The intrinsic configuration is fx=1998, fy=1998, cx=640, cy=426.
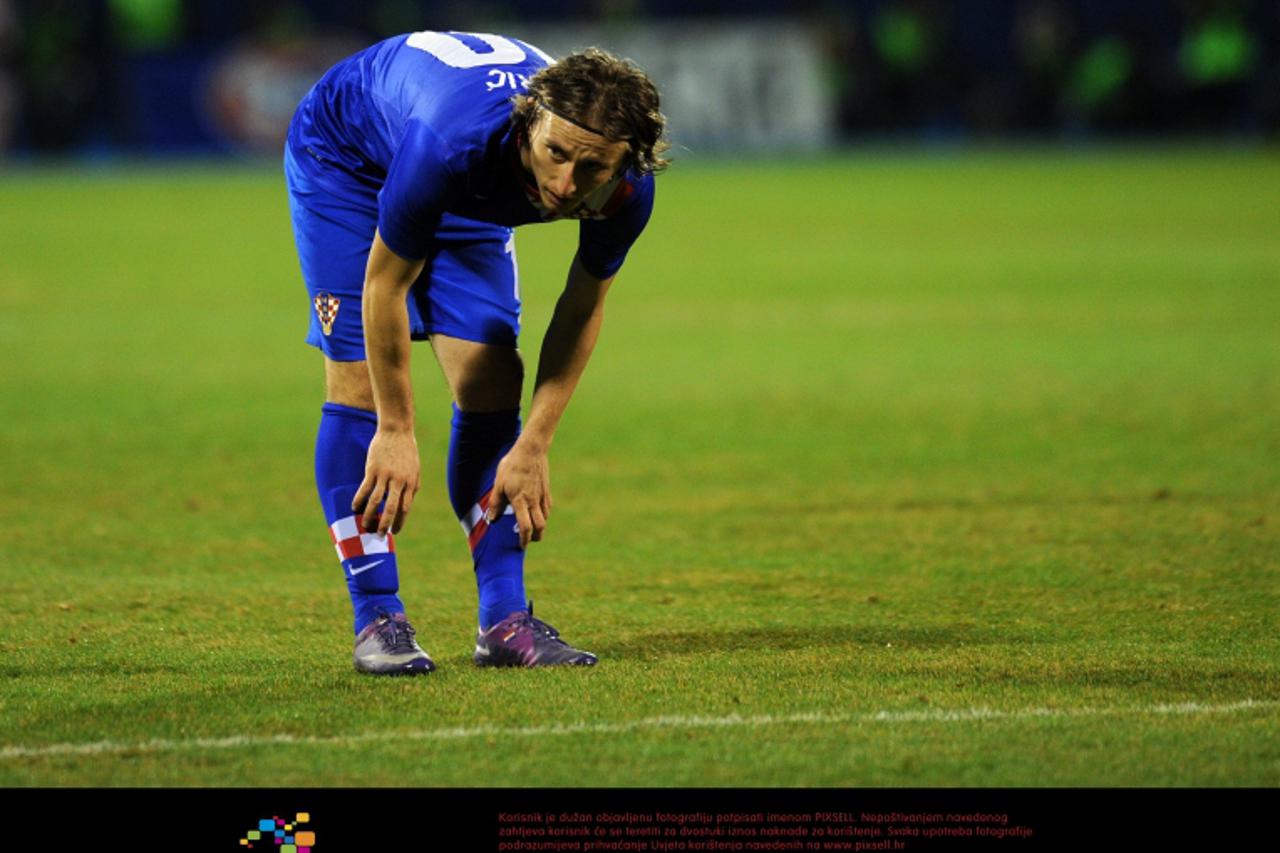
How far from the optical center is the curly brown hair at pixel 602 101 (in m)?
4.61

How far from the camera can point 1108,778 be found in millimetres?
4266

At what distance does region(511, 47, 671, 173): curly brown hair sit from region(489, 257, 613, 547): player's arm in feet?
1.81

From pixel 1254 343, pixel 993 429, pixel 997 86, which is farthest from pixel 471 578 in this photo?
pixel 997 86

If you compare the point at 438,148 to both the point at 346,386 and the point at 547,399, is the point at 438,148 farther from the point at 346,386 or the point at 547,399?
the point at 346,386

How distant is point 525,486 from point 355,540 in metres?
0.56

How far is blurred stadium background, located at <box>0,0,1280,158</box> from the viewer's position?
95.4 ft

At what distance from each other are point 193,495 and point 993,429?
12.8 feet

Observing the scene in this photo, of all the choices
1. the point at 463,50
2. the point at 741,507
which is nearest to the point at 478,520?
the point at 463,50

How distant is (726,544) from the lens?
7.19 meters

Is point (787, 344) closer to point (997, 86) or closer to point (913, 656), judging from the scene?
point (913, 656)

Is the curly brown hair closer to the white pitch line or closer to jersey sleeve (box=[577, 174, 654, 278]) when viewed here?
jersey sleeve (box=[577, 174, 654, 278])

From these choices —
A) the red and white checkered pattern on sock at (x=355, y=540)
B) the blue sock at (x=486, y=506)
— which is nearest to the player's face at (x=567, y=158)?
the blue sock at (x=486, y=506)
